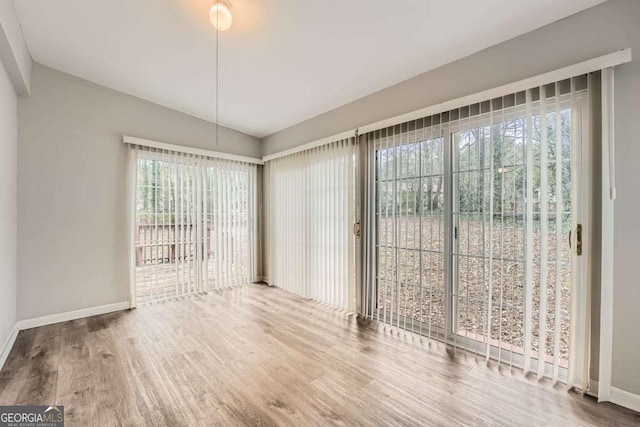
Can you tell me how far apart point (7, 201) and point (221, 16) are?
274 cm

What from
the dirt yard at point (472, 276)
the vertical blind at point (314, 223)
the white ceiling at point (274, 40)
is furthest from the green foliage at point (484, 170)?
the white ceiling at point (274, 40)

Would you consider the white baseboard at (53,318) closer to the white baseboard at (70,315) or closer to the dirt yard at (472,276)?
the white baseboard at (70,315)

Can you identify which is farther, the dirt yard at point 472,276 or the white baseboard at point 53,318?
the white baseboard at point 53,318

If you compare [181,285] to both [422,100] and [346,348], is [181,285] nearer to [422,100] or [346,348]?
[346,348]

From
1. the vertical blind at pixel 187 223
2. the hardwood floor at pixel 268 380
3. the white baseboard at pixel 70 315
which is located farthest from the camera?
the vertical blind at pixel 187 223

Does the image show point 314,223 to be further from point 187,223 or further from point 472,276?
point 472,276

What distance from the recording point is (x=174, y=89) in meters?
3.55

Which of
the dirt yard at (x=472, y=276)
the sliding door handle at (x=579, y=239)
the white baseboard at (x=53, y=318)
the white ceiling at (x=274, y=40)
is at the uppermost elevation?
the white ceiling at (x=274, y=40)

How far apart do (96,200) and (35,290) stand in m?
1.19

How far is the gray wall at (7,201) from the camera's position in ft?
8.11

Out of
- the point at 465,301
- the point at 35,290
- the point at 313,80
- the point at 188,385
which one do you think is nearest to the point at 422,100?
the point at 313,80

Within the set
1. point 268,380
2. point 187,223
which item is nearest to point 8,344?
point 187,223

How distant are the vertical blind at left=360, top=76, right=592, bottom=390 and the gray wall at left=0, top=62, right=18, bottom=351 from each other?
3.69 metres

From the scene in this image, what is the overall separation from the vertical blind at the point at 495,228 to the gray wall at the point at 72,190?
11.5 feet
